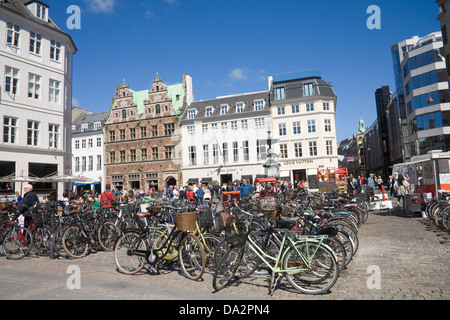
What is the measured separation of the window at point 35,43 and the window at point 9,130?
16.1 ft

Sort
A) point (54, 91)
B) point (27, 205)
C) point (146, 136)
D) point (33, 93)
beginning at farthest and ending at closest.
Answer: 1. point (146, 136)
2. point (54, 91)
3. point (33, 93)
4. point (27, 205)

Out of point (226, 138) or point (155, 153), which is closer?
point (226, 138)

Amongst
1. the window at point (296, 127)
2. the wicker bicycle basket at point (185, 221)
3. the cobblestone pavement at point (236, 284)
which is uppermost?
the window at point (296, 127)

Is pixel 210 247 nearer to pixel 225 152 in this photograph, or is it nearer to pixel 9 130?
pixel 9 130

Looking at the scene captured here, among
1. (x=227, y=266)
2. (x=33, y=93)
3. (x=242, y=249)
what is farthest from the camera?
(x=33, y=93)

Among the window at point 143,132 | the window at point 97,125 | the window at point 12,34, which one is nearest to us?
the window at point 12,34

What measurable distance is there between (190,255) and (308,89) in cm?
3959

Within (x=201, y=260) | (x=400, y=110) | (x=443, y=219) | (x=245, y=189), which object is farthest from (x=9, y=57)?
(x=400, y=110)

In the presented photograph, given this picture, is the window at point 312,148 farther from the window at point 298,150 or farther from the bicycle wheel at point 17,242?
the bicycle wheel at point 17,242

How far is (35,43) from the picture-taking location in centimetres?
2139

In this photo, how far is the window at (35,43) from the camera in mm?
21281

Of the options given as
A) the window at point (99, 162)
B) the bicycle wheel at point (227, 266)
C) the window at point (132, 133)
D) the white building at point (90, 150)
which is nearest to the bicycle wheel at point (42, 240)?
the bicycle wheel at point (227, 266)

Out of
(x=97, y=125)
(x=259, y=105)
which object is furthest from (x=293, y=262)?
(x=97, y=125)

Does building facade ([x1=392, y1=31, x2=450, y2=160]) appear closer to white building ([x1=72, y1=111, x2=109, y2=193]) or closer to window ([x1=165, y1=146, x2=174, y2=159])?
window ([x1=165, y1=146, x2=174, y2=159])
